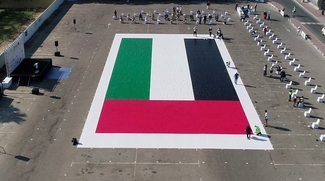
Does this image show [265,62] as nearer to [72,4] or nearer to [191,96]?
[191,96]

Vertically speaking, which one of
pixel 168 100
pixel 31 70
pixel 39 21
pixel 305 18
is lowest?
pixel 168 100

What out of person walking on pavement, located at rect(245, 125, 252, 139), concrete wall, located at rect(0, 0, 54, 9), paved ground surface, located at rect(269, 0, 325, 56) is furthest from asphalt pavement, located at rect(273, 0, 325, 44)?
concrete wall, located at rect(0, 0, 54, 9)

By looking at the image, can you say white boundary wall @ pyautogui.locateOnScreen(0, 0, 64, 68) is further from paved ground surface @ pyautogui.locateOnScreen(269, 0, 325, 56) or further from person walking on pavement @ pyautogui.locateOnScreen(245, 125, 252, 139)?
paved ground surface @ pyautogui.locateOnScreen(269, 0, 325, 56)

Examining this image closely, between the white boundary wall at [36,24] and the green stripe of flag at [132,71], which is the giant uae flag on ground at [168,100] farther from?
the white boundary wall at [36,24]

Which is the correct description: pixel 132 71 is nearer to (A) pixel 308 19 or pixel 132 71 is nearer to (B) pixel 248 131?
(B) pixel 248 131

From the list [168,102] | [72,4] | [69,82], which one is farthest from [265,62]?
[72,4]

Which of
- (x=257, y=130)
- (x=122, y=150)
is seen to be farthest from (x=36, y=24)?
(x=257, y=130)
